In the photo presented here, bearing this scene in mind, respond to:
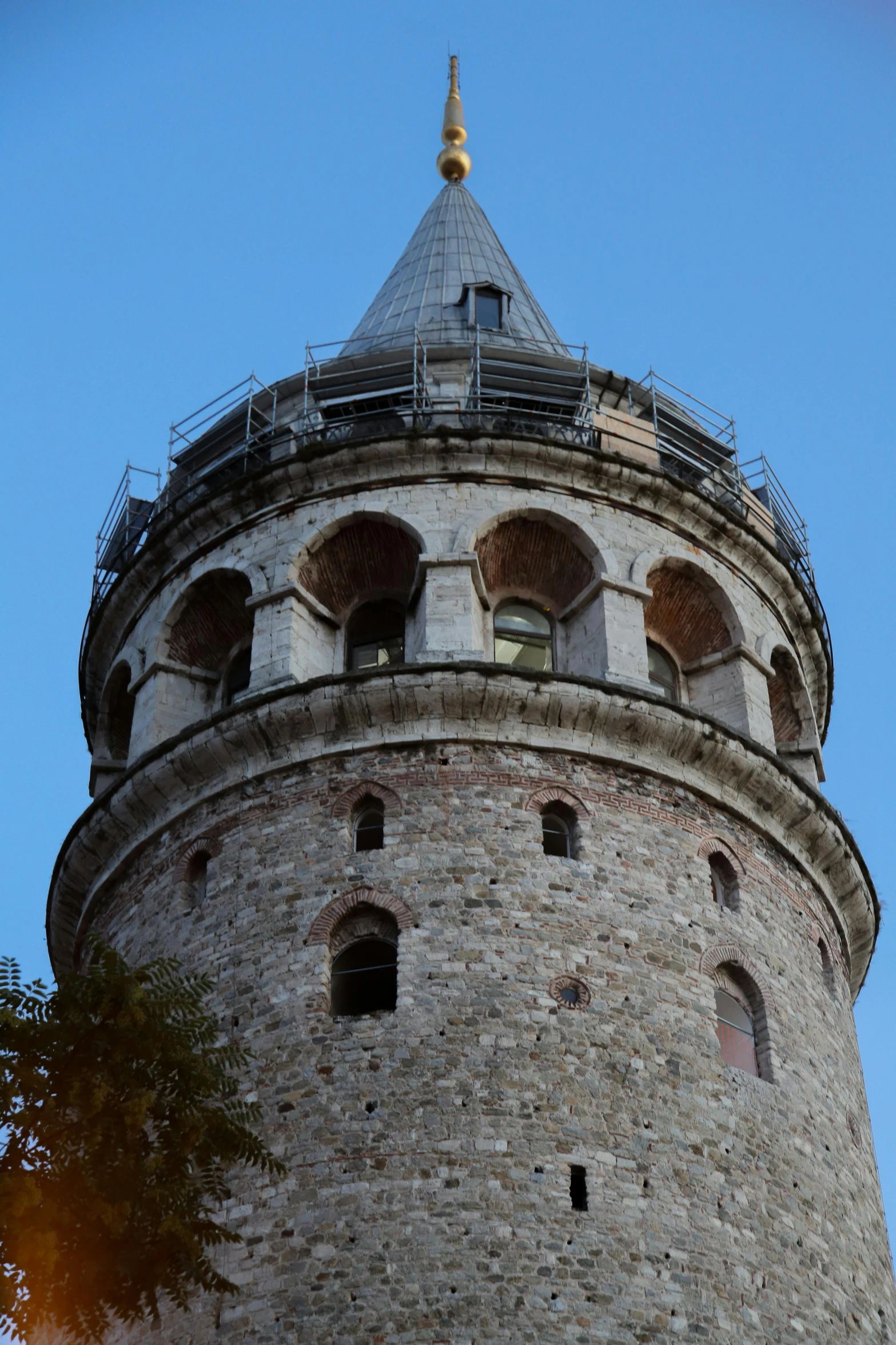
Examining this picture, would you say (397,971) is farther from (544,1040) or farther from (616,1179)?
(616,1179)

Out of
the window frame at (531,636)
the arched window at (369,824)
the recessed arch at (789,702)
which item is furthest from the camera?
the recessed arch at (789,702)

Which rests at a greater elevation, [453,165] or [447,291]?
[453,165]

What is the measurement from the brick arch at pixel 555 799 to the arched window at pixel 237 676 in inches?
214

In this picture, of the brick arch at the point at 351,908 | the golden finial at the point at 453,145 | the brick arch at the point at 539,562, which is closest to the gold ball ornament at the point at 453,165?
the golden finial at the point at 453,145

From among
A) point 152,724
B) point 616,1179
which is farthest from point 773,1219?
point 152,724

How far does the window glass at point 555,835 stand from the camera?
24.1 metres

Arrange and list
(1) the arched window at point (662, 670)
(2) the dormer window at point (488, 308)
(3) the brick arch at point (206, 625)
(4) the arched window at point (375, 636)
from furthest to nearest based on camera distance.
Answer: (2) the dormer window at point (488, 308)
(3) the brick arch at point (206, 625)
(1) the arched window at point (662, 670)
(4) the arched window at point (375, 636)

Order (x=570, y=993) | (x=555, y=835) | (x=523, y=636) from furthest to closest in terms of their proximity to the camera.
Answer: (x=523, y=636) < (x=555, y=835) < (x=570, y=993)

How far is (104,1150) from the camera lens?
61.6 ft

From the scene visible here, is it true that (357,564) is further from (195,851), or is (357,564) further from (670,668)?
(195,851)

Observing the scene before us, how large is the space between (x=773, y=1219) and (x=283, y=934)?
5.86 meters

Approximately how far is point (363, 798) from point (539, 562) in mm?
5032

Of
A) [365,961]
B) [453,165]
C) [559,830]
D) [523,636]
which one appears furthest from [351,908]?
[453,165]

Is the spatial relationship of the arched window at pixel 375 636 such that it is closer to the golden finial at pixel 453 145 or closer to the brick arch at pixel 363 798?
the brick arch at pixel 363 798
